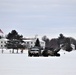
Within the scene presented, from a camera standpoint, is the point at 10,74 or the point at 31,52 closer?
the point at 10,74

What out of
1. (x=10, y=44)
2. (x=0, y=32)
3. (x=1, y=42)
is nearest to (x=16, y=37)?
(x=10, y=44)

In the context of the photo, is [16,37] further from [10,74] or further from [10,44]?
[10,74]

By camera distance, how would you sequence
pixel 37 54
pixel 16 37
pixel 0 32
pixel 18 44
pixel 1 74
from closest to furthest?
pixel 1 74 → pixel 37 54 → pixel 0 32 → pixel 18 44 → pixel 16 37

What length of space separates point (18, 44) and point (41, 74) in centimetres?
8312

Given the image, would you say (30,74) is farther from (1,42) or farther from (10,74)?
(1,42)

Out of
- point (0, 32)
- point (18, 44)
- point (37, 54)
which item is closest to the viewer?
point (37, 54)

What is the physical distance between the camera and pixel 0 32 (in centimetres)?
7806

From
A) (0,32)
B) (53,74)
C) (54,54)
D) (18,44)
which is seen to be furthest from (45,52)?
(18,44)

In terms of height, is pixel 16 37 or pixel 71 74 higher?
pixel 16 37

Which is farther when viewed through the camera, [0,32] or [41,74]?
[0,32]

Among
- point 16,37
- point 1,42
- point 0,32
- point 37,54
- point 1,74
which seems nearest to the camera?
point 1,74

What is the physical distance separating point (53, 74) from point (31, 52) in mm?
36800

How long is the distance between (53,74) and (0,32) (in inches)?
2372

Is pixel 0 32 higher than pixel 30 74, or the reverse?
pixel 0 32
